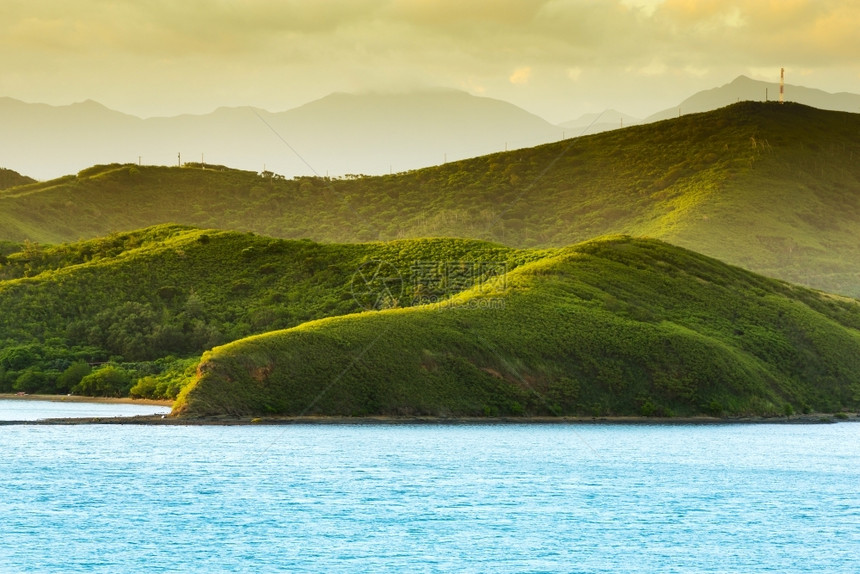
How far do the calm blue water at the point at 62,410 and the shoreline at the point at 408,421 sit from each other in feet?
14.7

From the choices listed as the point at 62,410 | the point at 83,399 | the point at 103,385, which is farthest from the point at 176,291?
the point at 62,410

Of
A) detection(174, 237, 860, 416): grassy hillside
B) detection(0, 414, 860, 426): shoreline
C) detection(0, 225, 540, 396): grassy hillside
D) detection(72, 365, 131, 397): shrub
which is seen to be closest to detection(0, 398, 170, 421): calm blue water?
detection(72, 365, 131, 397): shrub

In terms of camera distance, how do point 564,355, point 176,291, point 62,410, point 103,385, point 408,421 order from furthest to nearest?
point 176,291 → point 103,385 → point 564,355 → point 62,410 → point 408,421

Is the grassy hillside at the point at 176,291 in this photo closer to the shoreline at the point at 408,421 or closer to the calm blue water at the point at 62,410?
the calm blue water at the point at 62,410

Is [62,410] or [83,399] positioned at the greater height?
[83,399]

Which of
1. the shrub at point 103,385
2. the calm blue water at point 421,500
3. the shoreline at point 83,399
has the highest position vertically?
Result: the shrub at point 103,385

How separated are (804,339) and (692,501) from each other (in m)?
60.7

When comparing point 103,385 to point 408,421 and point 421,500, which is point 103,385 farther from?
point 421,500

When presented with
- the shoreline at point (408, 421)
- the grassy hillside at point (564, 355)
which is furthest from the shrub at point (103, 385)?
the grassy hillside at point (564, 355)

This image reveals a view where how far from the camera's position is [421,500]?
69125 millimetres

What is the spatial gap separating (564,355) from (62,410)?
1752 inches

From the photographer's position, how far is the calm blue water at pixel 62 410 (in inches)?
3996

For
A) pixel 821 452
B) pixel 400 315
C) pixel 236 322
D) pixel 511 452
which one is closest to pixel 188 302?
pixel 236 322

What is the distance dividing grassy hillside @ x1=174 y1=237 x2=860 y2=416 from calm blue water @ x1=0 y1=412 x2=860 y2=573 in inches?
197
